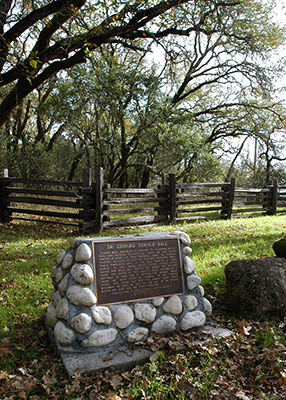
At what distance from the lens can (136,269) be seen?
3873 mm

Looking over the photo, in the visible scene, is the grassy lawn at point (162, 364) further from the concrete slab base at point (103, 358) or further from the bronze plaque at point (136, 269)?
the bronze plaque at point (136, 269)

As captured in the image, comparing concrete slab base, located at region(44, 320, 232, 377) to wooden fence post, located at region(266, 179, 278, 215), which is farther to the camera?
wooden fence post, located at region(266, 179, 278, 215)

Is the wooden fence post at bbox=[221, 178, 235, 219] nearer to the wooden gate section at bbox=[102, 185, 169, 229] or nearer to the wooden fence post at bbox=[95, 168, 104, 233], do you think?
the wooden gate section at bbox=[102, 185, 169, 229]

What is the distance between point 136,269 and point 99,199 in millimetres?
5601

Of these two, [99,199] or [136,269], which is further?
[99,199]

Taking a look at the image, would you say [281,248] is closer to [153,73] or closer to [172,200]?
[172,200]

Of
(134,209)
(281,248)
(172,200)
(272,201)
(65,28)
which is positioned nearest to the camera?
(281,248)

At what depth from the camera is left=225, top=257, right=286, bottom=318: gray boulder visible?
13.8 feet

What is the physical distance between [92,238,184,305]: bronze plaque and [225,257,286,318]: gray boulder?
3.00 feet

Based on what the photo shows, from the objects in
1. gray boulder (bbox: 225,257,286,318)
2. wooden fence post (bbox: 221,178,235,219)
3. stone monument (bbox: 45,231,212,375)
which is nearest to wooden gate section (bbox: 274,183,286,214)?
wooden fence post (bbox: 221,178,235,219)

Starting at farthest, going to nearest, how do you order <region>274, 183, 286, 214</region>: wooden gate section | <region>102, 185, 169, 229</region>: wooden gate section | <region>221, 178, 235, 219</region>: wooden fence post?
<region>274, 183, 286, 214</region>: wooden gate section < <region>221, 178, 235, 219</region>: wooden fence post < <region>102, 185, 169, 229</region>: wooden gate section

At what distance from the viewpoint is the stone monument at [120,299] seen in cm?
333

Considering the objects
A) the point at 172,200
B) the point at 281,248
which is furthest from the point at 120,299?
the point at 172,200

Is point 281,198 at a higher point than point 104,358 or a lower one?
higher
